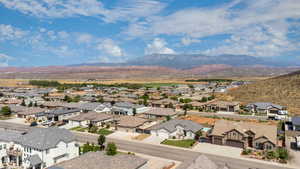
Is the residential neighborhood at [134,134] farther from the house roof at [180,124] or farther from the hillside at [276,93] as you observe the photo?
the hillside at [276,93]

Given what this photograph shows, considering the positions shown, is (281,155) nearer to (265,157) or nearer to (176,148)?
(265,157)

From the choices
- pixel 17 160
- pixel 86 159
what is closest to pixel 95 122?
pixel 17 160

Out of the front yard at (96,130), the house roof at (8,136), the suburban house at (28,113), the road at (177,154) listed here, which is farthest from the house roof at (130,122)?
the suburban house at (28,113)

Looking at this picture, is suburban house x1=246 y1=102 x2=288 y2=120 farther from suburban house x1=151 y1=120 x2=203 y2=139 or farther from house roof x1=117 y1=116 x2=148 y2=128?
house roof x1=117 y1=116 x2=148 y2=128

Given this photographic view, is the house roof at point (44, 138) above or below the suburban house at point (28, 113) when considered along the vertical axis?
above

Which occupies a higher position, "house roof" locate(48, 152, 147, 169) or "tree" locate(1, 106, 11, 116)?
"tree" locate(1, 106, 11, 116)

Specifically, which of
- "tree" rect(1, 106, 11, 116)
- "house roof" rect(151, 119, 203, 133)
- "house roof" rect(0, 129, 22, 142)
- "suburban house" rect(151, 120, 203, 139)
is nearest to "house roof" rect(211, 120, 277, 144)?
"house roof" rect(151, 119, 203, 133)

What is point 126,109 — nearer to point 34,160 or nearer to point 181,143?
point 181,143
